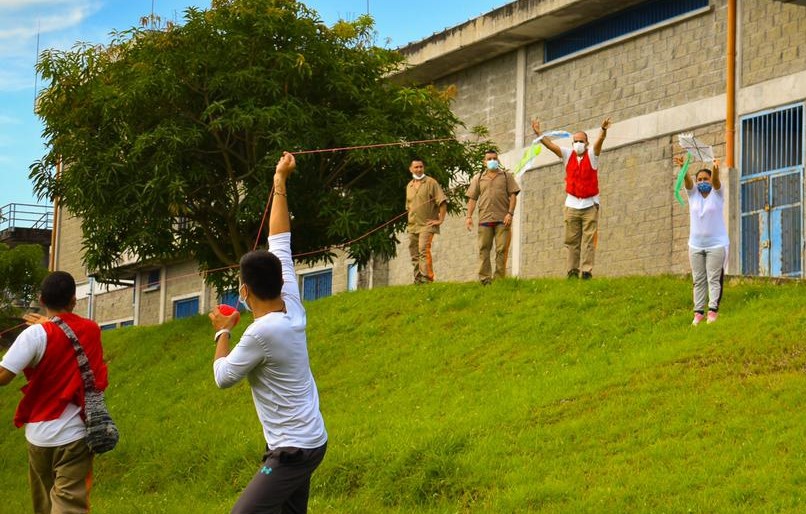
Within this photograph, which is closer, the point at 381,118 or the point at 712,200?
the point at 712,200

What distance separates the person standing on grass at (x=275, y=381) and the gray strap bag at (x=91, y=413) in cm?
202

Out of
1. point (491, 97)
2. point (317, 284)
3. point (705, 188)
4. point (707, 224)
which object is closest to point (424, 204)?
point (705, 188)

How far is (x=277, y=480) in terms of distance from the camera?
21.4ft

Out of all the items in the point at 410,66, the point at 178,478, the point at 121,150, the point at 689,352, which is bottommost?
the point at 178,478

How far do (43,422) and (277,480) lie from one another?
2.54 m

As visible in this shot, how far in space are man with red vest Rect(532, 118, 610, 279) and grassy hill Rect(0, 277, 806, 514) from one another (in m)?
0.56

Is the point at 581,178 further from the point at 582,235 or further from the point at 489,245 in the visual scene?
the point at 489,245

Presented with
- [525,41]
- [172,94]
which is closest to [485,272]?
[172,94]

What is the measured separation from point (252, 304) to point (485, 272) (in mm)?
11734

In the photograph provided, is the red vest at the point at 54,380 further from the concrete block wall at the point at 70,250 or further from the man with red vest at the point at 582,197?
the concrete block wall at the point at 70,250

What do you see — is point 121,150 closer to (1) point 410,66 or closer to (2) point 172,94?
(2) point 172,94

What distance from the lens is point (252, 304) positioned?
6793 mm

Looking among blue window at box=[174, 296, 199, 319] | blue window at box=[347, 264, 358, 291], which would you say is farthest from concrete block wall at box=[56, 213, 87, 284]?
blue window at box=[347, 264, 358, 291]

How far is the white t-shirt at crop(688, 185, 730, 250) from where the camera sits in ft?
46.7
